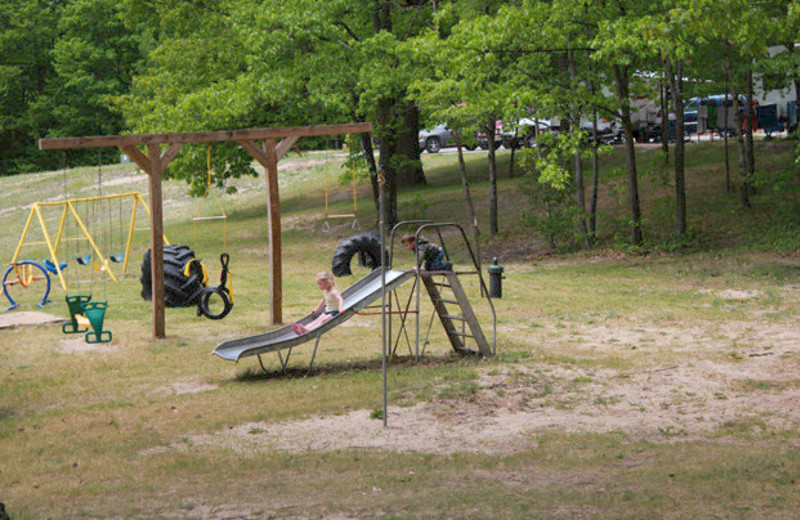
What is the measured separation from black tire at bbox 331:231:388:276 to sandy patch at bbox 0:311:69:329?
7214mm

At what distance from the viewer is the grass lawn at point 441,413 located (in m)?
6.72

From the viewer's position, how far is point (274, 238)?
599 inches

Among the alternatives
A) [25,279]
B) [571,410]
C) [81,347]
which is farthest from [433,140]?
[571,410]

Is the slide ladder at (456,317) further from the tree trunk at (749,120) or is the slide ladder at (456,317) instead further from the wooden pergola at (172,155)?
the tree trunk at (749,120)

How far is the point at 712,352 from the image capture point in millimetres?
11836

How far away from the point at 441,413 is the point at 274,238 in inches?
261

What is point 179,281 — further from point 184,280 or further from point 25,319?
point 25,319

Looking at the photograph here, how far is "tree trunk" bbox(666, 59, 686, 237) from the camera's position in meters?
22.1

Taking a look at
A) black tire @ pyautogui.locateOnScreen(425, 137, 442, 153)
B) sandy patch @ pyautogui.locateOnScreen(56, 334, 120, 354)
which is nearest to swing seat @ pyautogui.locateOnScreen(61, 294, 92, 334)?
sandy patch @ pyautogui.locateOnScreen(56, 334, 120, 354)

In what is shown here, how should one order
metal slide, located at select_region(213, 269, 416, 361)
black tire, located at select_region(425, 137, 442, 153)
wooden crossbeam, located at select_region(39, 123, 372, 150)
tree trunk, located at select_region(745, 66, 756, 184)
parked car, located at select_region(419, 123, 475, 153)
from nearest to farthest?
1. metal slide, located at select_region(213, 269, 416, 361)
2. wooden crossbeam, located at select_region(39, 123, 372, 150)
3. tree trunk, located at select_region(745, 66, 756, 184)
4. parked car, located at select_region(419, 123, 475, 153)
5. black tire, located at select_region(425, 137, 442, 153)

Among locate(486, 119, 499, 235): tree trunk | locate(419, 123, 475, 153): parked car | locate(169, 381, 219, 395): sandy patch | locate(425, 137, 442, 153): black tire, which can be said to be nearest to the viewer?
locate(169, 381, 219, 395): sandy patch

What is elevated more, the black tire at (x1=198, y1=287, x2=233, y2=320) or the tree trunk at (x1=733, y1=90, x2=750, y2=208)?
the tree trunk at (x1=733, y1=90, x2=750, y2=208)

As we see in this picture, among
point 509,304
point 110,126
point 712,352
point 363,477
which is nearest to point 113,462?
point 363,477

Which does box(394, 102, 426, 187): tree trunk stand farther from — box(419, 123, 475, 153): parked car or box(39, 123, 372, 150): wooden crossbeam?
box(39, 123, 372, 150): wooden crossbeam
